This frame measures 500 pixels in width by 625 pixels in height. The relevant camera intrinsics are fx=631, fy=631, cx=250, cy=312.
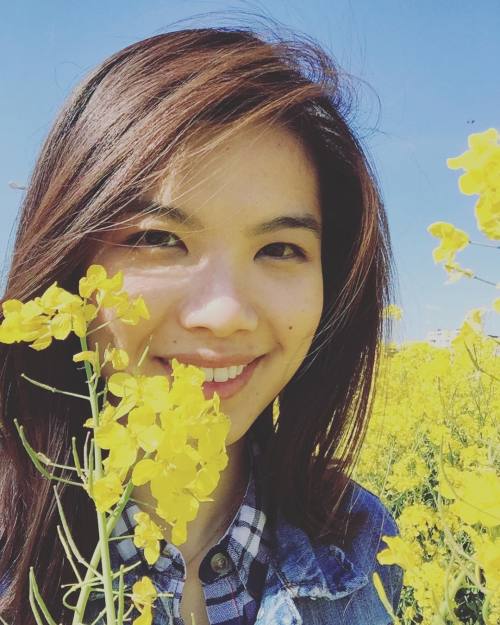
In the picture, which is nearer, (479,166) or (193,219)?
(479,166)

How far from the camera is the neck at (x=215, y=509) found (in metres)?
1.25

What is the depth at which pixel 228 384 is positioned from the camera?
1029 millimetres

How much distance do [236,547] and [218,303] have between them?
0.57m

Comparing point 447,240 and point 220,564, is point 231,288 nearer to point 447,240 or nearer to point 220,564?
point 447,240

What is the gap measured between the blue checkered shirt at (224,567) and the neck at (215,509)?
0.04 meters

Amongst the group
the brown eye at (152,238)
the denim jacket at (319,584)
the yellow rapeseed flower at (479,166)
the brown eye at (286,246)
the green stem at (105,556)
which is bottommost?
the denim jacket at (319,584)

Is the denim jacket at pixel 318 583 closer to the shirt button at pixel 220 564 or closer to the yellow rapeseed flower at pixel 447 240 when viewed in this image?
the shirt button at pixel 220 564

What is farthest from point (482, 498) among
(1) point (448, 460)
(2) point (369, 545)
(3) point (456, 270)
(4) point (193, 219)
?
(1) point (448, 460)

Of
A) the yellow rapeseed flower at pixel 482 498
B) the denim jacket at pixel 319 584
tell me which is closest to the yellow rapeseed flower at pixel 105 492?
the yellow rapeseed flower at pixel 482 498

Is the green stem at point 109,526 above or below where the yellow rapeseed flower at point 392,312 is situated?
below

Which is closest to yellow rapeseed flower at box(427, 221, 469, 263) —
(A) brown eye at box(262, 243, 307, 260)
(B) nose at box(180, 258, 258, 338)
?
(B) nose at box(180, 258, 258, 338)

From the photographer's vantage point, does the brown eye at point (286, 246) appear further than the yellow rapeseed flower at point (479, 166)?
Yes

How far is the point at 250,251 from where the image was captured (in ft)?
3.34

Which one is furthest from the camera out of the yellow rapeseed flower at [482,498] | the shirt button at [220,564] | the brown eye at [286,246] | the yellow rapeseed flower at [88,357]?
the shirt button at [220,564]
